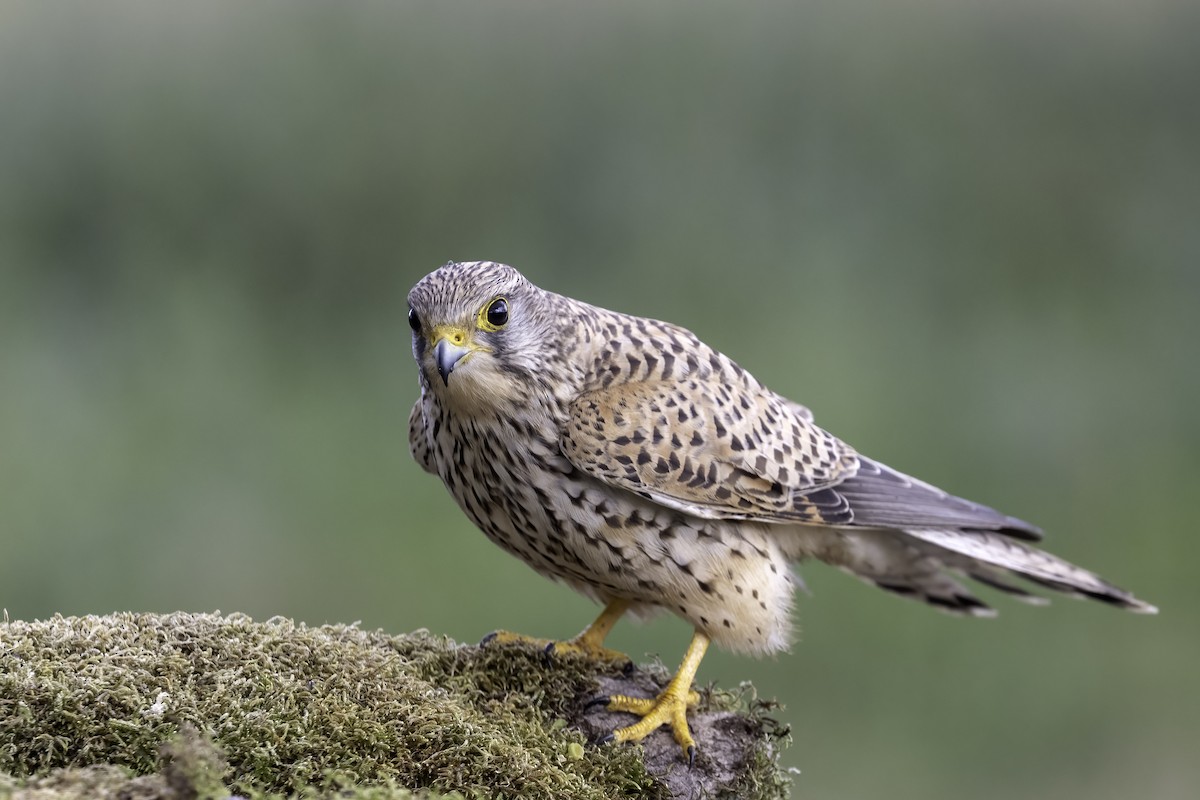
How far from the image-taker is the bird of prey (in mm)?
2982

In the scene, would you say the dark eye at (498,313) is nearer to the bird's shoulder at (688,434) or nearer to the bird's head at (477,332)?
the bird's head at (477,332)

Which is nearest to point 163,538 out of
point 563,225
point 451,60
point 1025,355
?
point 563,225

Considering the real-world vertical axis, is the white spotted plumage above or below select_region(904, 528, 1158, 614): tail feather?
below

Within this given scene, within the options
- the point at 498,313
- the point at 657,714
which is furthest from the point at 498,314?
the point at 657,714

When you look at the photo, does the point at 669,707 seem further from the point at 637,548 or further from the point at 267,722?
the point at 267,722

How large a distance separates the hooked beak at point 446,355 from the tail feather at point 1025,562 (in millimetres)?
1568

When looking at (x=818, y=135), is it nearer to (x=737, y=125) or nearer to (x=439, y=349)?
(x=737, y=125)

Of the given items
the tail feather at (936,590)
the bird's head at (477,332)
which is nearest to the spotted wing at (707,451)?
the bird's head at (477,332)

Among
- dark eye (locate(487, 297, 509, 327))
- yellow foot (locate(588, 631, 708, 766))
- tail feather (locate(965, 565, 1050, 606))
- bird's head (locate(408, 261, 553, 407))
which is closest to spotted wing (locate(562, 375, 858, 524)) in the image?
bird's head (locate(408, 261, 553, 407))

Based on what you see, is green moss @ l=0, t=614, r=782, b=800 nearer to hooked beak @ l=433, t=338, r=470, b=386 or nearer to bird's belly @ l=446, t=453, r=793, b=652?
bird's belly @ l=446, t=453, r=793, b=652

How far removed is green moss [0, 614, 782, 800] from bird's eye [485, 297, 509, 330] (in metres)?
0.86

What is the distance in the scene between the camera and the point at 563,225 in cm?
622

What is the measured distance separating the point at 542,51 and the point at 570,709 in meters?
4.48

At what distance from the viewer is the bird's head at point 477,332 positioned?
9.53 ft
